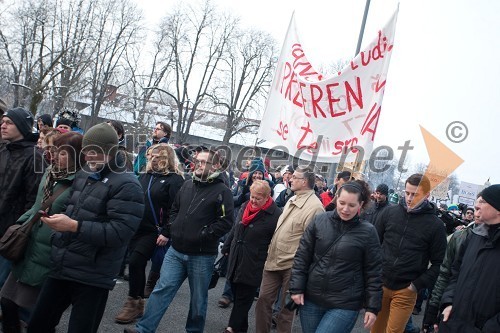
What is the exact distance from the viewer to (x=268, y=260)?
576 cm


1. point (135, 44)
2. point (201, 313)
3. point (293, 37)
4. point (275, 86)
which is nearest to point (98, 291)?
point (201, 313)

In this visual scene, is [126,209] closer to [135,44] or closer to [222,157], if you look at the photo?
[222,157]

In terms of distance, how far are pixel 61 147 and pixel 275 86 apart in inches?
125

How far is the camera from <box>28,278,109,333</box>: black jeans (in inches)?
141

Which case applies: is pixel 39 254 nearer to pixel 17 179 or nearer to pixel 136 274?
pixel 17 179

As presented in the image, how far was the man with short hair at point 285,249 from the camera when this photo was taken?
5535 mm

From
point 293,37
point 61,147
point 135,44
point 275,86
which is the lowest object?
point 61,147

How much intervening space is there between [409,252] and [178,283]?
2.48 metres

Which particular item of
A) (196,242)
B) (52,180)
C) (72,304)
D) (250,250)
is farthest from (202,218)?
(72,304)

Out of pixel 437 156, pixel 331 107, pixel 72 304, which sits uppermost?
pixel 331 107

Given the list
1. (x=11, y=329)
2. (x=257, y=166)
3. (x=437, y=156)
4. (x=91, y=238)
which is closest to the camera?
(x=91, y=238)

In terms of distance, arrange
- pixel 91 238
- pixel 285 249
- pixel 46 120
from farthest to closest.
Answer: pixel 46 120 → pixel 285 249 → pixel 91 238

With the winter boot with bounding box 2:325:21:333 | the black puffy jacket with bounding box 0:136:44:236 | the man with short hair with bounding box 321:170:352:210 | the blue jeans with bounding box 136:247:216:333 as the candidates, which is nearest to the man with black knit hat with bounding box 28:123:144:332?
the winter boot with bounding box 2:325:21:333

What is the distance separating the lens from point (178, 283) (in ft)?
16.5
